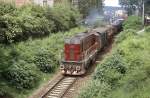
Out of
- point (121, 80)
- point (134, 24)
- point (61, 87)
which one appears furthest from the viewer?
point (134, 24)

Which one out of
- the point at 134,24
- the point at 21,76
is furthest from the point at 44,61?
the point at 134,24

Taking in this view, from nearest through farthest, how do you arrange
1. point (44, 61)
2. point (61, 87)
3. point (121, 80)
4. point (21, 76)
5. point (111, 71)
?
point (121, 80), point (111, 71), point (21, 76), point (61, 87), point (44, 61)

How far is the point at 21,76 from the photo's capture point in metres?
23.8

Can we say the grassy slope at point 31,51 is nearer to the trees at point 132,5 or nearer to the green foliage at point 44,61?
the green foliage at point 44,61

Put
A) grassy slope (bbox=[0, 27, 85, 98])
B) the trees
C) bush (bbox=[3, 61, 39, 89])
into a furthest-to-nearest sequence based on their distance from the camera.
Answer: the trees < bush (bbox=[3, 61, 39, 89]) < grassy slope (bbox=[0, 27, 85, 98])

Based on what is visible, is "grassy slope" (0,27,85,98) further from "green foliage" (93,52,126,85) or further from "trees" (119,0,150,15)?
"trees" (119,0,150,15)

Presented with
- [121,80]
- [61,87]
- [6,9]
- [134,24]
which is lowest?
[61,87]

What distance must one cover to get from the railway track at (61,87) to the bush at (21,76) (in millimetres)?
1483

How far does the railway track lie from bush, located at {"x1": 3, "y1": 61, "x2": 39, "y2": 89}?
1.48 meters

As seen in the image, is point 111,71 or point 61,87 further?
point 61,87

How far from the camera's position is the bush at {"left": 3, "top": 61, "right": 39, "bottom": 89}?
23359 millimetres

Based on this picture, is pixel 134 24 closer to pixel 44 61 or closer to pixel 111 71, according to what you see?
pixel 44 61

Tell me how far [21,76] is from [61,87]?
2.69 metres

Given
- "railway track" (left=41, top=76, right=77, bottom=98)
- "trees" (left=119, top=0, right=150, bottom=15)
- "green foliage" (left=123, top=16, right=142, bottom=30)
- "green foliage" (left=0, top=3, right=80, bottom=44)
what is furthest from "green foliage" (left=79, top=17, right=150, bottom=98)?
"trees" (left=119, top=0, right=150, bottom=15)
